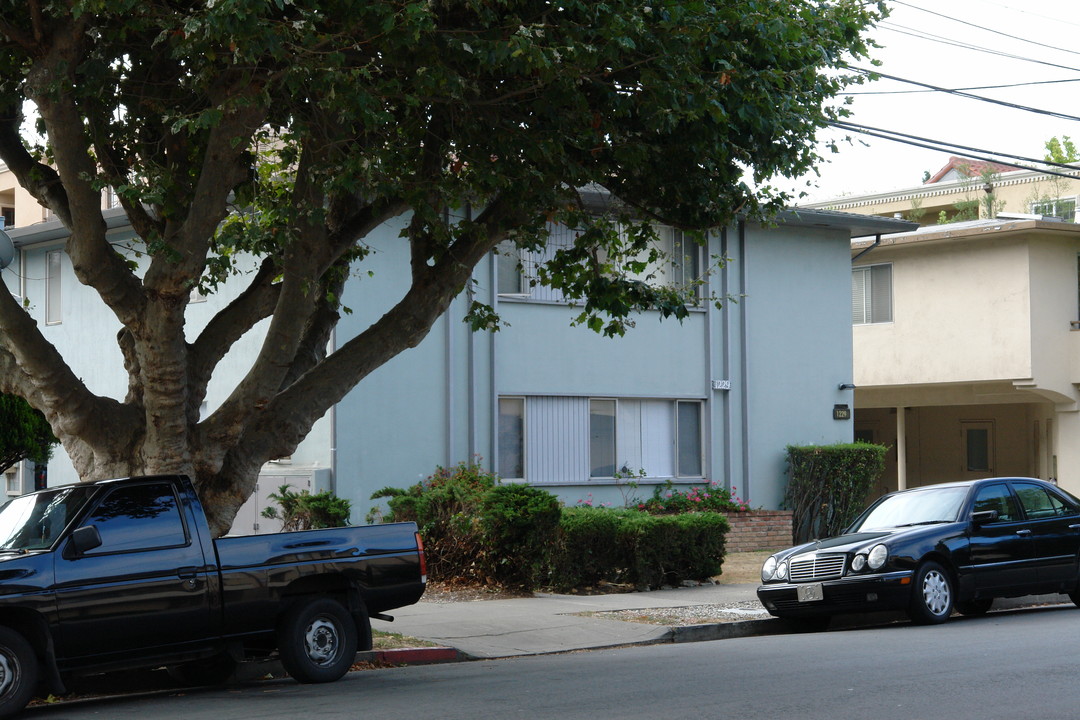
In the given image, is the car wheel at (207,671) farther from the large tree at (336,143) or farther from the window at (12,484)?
the window at (12,484)

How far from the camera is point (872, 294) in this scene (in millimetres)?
29109

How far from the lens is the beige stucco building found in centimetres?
2670

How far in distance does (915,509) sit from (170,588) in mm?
8214

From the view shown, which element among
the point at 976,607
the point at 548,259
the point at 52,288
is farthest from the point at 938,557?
the point at 52,288

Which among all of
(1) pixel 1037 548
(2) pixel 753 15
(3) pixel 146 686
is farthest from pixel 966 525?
(3) pixel 146 686

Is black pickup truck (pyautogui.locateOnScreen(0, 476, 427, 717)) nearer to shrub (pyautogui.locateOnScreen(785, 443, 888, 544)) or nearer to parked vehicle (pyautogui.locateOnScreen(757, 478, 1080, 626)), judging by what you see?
parked vehicle (pyautogui.locateOnScreen(757, 478, 1080, 626))

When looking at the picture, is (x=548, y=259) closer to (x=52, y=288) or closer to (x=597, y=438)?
(x=597, y=438)

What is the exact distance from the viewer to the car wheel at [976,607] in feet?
45.3

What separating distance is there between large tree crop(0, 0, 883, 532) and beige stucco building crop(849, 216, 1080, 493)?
15964 mm

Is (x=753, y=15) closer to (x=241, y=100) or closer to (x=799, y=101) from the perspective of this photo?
(x=799, y=101)

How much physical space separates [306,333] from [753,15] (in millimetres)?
5145

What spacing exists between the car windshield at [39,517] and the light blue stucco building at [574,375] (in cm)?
909

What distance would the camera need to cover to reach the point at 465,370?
20.4m

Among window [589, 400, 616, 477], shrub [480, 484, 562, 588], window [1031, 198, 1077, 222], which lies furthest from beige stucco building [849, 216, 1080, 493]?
window [1031, 198, 1077, 222]
